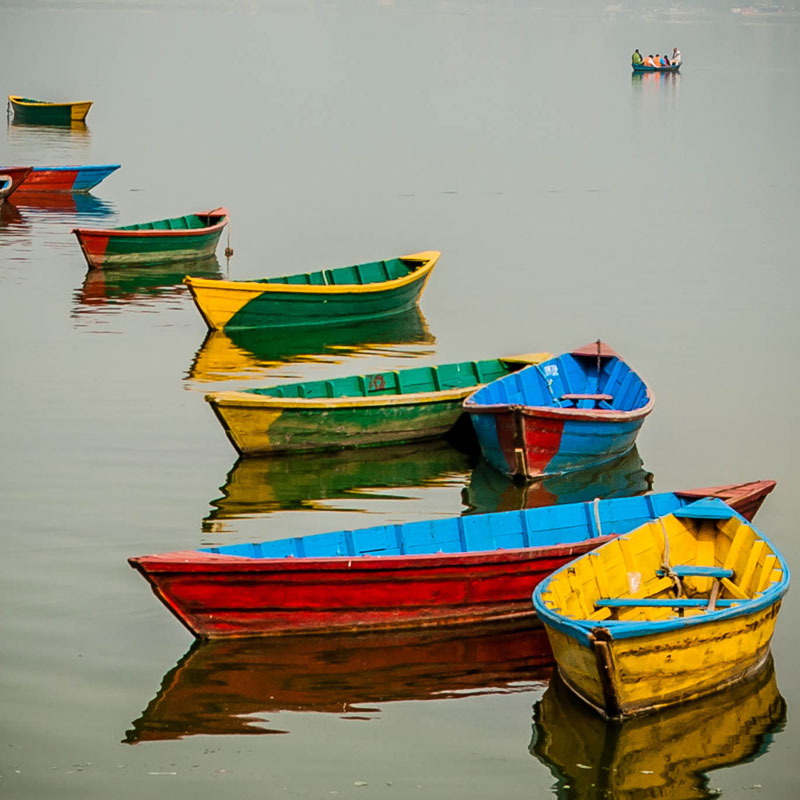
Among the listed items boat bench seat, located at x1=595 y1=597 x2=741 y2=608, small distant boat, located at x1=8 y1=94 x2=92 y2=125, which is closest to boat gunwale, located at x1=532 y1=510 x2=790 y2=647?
boat bench seat, located at x1=595 y1=597 x2=741 y2=608

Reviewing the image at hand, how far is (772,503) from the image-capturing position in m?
16.0

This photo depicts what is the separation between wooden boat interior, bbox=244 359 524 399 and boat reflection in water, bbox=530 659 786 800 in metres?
6.95

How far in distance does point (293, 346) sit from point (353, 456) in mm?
5803

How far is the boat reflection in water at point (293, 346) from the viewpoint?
21.2 m

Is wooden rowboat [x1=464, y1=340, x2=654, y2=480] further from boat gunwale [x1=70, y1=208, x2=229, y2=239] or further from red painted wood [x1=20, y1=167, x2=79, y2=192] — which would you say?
red painted wood [x1=20, y1=167, x2=79, y2=192]

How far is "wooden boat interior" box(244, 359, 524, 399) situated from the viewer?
17212 mm

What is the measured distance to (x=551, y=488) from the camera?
16.2m

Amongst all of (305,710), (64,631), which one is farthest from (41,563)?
(305,710)

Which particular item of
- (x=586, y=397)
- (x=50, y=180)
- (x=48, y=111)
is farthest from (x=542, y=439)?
(x=48, y=111)

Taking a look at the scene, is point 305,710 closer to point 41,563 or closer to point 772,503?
point 41,563

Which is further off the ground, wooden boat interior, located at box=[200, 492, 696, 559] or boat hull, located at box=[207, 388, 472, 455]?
wooden boat interior, located at box=[200, 492, 696, 559]

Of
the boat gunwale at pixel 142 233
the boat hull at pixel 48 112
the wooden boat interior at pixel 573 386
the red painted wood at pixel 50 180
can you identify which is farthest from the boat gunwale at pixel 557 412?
the boat hull at pixel 48 112

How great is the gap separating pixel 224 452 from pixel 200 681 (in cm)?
603

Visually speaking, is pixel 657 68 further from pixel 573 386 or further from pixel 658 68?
pixel 573 386
